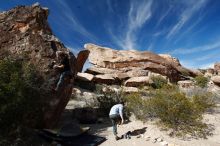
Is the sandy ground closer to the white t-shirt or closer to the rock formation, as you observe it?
the white t-shirt

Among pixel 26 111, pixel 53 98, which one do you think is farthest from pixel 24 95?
pixel 53 98

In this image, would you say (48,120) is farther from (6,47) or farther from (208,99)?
(208,99)

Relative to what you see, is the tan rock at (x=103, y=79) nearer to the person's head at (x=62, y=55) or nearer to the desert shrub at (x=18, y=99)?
the person's head at (x=62, y=55)

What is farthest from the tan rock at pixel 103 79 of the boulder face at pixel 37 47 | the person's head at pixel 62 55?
the person's head at pixel 62 55

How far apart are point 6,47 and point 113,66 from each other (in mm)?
23677

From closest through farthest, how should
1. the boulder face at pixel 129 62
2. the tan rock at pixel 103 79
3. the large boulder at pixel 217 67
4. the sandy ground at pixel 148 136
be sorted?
the sandy ground at pixel 148 136 → the tan rock at pixel 103 79 → the boulder face at pixel 129 62 → the large boulder at pixel 217 67

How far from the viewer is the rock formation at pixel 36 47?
439 inches

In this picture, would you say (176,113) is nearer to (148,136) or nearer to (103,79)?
(148,136)

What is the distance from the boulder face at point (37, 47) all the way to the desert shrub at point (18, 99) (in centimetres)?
44

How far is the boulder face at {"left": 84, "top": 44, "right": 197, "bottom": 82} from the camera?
113ft

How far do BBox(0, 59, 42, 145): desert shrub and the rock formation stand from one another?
0.45m

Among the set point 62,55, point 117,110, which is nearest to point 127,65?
point 117,110

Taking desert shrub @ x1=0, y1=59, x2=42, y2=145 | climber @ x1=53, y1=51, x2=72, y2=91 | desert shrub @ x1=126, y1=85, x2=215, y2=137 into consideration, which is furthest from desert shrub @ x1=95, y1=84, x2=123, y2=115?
desert shrub @ x1=0, y1=59, x2=42, y2=145

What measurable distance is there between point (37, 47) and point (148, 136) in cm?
571
